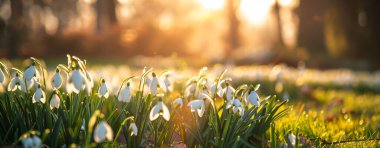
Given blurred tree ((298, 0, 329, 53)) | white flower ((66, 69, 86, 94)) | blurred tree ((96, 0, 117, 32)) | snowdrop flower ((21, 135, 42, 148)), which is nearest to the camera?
snowdrop flower ((21, 135, 42, 148))

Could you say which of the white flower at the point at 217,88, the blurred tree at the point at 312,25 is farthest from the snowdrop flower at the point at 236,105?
the blurred tree at the point at 312,25

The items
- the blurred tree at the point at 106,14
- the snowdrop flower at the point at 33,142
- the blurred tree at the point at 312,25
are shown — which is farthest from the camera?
the blurred tree at the point at 106,14

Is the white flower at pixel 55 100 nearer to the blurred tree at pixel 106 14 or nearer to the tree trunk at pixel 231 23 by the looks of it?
the tree trunk at pixel 231 23

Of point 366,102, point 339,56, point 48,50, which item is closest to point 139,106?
point 366,102

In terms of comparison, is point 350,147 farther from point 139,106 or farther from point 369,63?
point 369,63

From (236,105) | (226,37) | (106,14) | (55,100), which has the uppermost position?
(106,14)

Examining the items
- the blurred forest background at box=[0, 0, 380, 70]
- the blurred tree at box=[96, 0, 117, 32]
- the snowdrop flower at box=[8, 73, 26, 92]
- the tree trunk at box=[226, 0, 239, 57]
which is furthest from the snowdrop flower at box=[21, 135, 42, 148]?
the blurred tree at box=[96, 0, 117, 32]

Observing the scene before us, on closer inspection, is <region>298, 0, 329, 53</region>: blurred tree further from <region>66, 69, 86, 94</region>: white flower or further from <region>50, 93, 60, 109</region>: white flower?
<region>66, 69, 86, 94</region>: white flower

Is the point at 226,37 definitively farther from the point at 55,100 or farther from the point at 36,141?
the point at 36,141

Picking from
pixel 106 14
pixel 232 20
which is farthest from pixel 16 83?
pixel 106 14

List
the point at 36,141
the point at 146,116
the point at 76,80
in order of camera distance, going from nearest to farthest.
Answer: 1. the point at 36,141
2. the point at 76,80
3. the point at 146,116

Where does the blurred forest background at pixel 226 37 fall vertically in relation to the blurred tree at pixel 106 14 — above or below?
below
